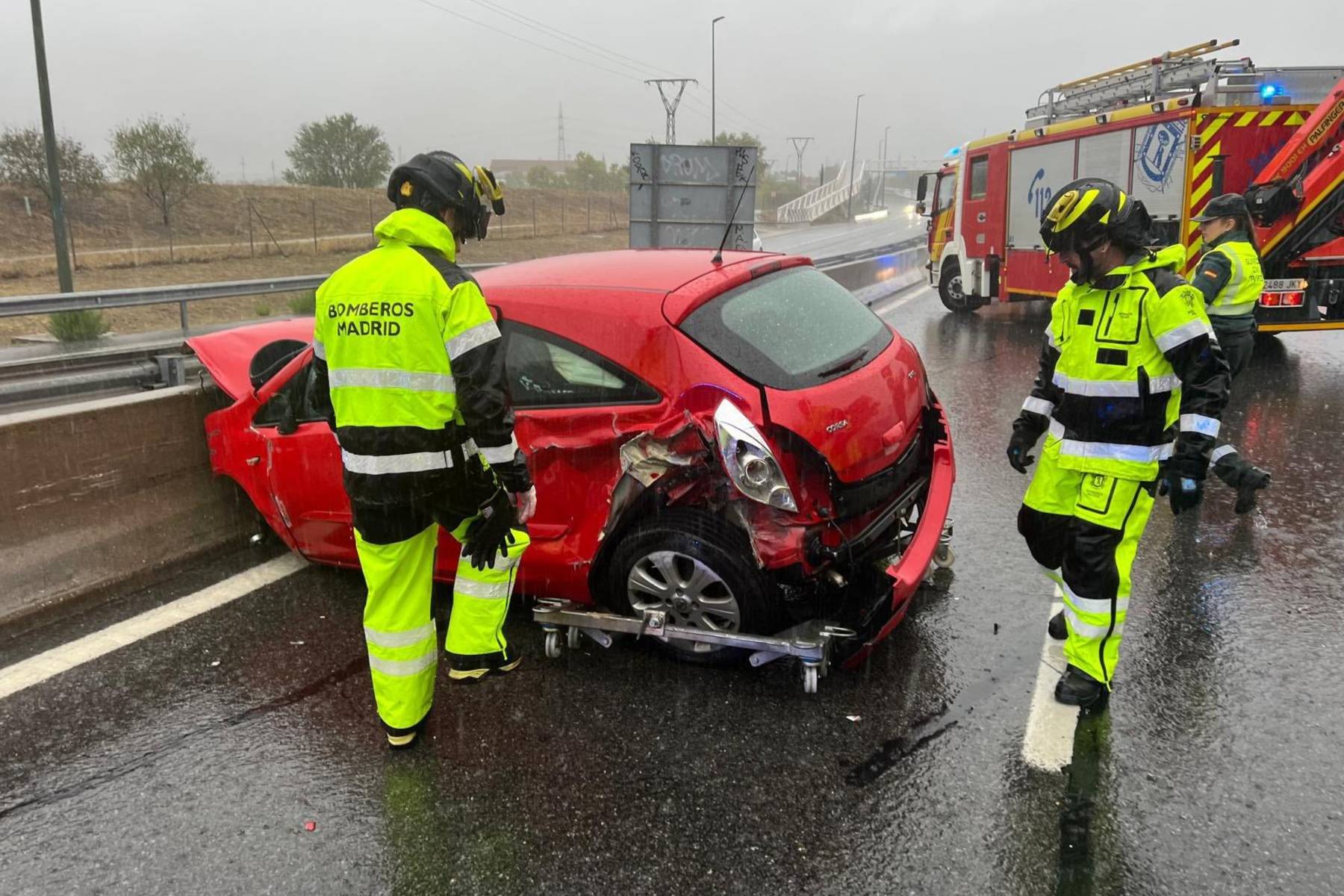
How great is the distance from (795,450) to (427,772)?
159 cm

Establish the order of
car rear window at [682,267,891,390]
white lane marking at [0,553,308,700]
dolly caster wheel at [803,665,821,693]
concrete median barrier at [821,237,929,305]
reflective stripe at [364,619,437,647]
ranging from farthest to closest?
concrete median barrier at [821,237,929,305]
white lane marking at [0,553,308,700]
car rear window at [682,267,891,390]
dolly caster wheel at [803,665,821,693]
reflective stripe at [364,619,437,647]

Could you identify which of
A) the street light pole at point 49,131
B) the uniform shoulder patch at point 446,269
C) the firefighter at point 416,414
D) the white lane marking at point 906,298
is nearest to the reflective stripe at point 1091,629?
the firefighter at point 416,414

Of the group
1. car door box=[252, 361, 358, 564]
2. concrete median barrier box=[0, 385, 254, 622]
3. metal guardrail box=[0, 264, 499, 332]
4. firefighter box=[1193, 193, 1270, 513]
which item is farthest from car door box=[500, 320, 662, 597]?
metal guardrail box=[0, 264, 499, 332]

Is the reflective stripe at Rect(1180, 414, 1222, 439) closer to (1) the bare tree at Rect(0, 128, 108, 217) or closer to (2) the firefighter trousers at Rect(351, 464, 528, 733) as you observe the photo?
(2) the firefighter trousers at Rect(351, 464, 528, 733)

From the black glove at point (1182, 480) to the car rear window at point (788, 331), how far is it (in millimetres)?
1155

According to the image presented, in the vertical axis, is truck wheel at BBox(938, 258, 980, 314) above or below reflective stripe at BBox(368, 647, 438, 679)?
above

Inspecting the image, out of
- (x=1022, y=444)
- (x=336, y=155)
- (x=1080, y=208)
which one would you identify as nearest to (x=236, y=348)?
(x=1022, y=444)

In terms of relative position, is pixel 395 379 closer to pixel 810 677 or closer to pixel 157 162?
pixel 810 677

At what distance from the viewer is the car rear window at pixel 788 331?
11.4 feet

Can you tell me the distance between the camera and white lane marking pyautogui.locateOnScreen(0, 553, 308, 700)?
3.64 m

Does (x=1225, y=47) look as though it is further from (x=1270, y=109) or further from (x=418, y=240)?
(x=418, y=240)

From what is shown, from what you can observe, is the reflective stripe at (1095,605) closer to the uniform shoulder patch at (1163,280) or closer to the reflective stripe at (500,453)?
the uniform shoulder patch at (1163,280)

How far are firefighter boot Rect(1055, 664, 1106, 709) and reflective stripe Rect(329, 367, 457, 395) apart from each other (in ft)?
7.57

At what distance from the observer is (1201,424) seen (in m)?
3.18
